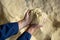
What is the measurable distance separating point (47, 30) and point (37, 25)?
81 millimetres

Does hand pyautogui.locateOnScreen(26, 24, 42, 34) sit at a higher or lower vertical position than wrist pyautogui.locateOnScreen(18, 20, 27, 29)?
lower

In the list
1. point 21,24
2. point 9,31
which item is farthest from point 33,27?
point 9,31

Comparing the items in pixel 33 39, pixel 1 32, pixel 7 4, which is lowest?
pixel 33 39

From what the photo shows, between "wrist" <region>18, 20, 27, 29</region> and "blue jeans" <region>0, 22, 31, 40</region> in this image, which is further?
"wrist" <region>18, 20, 27, 29</region>

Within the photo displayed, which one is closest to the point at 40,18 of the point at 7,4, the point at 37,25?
the point at 37,25

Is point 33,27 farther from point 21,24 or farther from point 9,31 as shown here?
point 9,31

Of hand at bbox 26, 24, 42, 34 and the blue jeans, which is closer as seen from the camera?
the blue jeans

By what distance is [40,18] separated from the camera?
117 centimetres

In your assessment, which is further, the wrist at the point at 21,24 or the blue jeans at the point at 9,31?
the wrist at the point at 21,24

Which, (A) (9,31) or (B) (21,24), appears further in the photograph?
(B) (21,24)

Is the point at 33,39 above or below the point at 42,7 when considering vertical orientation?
below

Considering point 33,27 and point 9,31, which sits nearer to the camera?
point 9,31

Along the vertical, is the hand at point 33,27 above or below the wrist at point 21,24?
below

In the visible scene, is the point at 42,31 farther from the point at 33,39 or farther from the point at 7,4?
the point at 7,4
